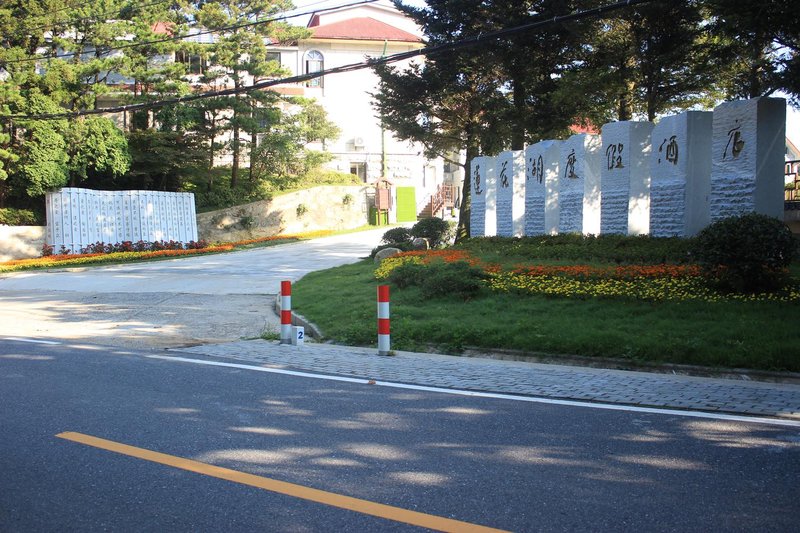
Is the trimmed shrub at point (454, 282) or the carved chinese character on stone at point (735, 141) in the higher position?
the carved chinese character on stone at point (735, 141)

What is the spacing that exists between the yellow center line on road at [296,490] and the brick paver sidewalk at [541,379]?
3.35 meters

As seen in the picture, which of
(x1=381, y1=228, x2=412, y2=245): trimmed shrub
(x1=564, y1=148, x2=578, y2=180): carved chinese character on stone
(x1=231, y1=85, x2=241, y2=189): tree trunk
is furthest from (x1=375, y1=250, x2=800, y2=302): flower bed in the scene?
(x1=231, y1=85, x2=241, y2=189): tree trunk

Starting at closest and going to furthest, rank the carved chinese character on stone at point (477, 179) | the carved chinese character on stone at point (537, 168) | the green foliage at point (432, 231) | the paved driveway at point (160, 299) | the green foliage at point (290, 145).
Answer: the paved driveway at point (160, 299), the carved chinese character on stone at point (537, 168), the green foliage at point (432, 231), the carved chinese character on stone at point (477, 179), the green foliage at point (290, 145)

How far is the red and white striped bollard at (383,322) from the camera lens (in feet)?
32.7

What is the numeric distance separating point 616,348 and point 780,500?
15.7 feet

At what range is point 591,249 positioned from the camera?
53.0 ft

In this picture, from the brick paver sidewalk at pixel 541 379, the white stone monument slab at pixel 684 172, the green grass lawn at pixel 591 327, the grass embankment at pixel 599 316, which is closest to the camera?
the brick paver sidewalk at pixel 541 379

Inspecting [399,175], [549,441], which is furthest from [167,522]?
[399,175]

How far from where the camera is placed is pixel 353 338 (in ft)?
37.3

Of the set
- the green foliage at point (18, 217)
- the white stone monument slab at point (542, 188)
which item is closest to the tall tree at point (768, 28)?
the white stone monument slab at point (542, 188)

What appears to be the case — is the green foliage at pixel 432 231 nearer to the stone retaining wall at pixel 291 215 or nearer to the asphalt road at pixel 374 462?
the asphalt road at pixel 374 462

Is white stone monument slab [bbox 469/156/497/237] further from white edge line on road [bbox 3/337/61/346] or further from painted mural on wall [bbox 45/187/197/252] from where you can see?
painted mural on wall [bbox 45/187/197/252]

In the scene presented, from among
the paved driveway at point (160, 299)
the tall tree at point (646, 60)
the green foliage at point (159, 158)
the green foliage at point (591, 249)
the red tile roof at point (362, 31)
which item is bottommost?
the paved driveway at point (160, 299)

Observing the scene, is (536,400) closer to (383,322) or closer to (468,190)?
Result: (383,322)
